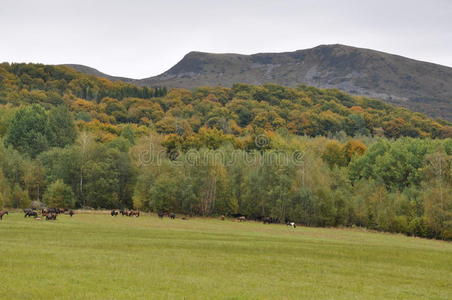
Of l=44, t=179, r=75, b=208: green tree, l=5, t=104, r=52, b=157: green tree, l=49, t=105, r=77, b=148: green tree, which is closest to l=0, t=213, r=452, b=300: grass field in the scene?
l=44, t=179, r=75, b=208: green tree

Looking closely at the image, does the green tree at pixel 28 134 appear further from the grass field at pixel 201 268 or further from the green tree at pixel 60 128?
the grass field at pixel 201 268

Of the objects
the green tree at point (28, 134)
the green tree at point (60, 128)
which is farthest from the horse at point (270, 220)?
the green tree at point (60, 128)

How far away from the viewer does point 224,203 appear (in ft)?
320

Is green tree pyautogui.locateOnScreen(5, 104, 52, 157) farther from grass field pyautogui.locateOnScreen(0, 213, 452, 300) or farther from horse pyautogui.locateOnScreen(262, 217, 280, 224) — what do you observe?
grass field pyautogui.locateOnScreen(0, 213, 452, 300)

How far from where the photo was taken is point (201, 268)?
100ft

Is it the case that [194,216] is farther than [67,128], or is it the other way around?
[67,128]

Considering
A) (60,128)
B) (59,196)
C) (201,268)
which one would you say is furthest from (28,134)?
(201,268)

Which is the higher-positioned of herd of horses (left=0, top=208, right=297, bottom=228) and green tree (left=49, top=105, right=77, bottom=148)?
green tree (left=49, top=105, right=77, bottom=148)

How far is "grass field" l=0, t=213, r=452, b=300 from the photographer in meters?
23.4

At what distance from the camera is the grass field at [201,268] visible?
23422 millimetres

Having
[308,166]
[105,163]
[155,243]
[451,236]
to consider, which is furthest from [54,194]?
[451,236]

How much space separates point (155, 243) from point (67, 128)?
10065cm

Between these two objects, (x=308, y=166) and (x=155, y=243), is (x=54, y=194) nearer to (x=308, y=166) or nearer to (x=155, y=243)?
(x=308, y=166)

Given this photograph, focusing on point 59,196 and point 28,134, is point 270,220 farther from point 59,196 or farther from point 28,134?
point 28,134
